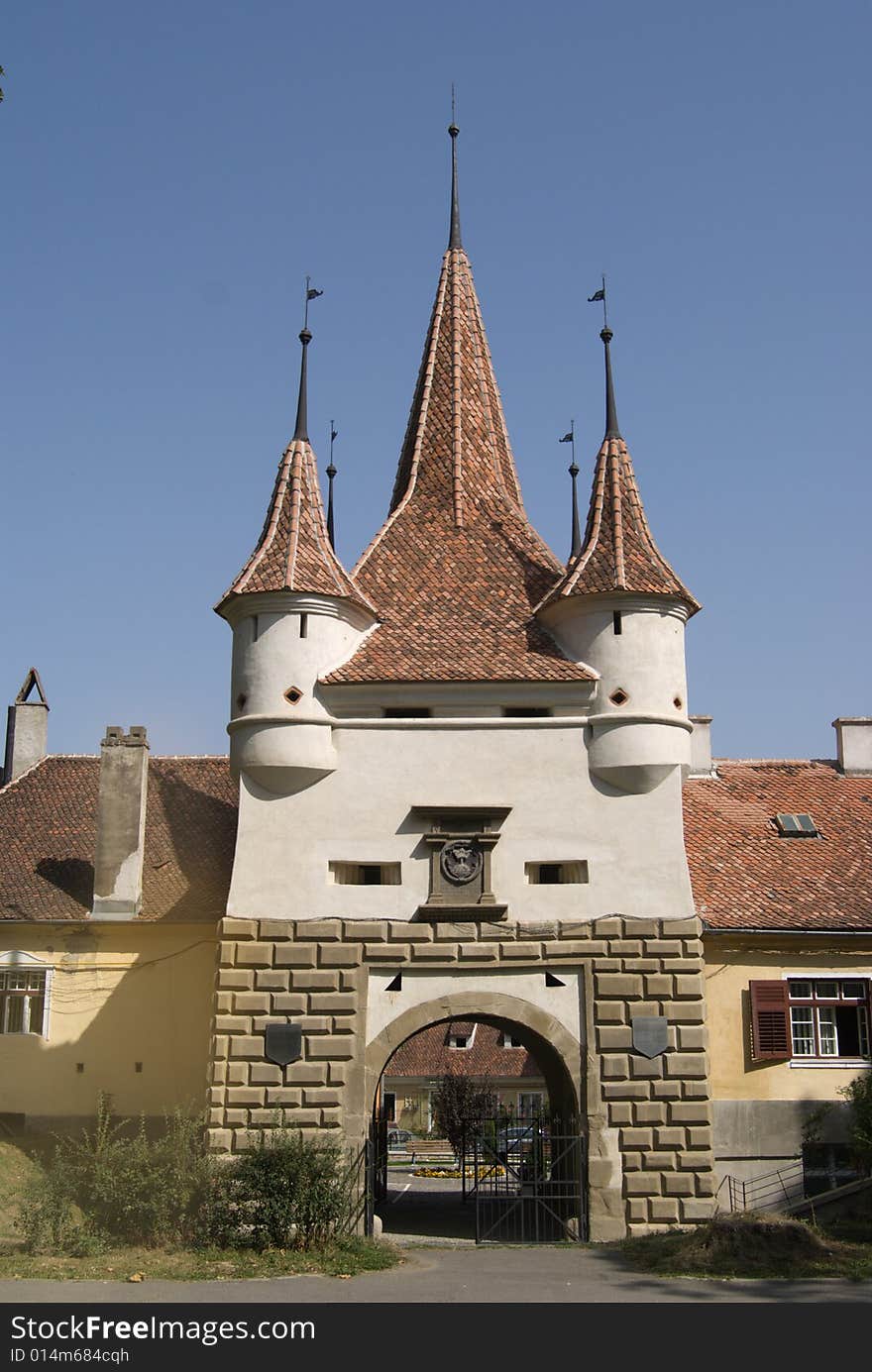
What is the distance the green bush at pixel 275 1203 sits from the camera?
17.6 meters

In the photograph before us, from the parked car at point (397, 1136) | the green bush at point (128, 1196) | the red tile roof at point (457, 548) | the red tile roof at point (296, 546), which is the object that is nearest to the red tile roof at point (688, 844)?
the red tile roof at point (457, 548)

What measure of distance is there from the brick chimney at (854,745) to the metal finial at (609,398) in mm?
8614

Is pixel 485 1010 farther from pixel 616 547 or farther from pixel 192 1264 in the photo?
pixel 616 547

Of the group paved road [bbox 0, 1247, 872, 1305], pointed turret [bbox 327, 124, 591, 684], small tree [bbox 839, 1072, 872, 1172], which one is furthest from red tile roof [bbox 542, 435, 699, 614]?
paved road [bbox 0, 1247, 872, 1305]

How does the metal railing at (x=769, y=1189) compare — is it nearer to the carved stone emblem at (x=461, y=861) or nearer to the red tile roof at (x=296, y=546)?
the carved stone emblem at (x=461, y=861)

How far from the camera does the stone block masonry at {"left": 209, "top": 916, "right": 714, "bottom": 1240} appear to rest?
19500 millimetres

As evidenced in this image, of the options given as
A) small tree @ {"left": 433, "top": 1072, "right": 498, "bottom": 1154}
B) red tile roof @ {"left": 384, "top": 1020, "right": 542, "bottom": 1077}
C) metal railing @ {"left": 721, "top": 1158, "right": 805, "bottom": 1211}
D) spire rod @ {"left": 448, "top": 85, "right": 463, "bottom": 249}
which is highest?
spire rod @ {"left": 448, "top": 85, "right": 463, "bottom": 249}

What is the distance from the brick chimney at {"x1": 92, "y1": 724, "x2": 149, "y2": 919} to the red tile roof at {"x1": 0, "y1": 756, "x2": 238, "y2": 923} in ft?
1.12

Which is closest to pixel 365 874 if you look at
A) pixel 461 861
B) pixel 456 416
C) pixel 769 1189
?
pixel 461 861

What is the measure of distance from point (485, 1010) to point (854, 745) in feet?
38.7

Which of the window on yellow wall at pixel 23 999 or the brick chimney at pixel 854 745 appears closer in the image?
the window on yellow wall at pixel 23 999

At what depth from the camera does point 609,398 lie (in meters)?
23.9

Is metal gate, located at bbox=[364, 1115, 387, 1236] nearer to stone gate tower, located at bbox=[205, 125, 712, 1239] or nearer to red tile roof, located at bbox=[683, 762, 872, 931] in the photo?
stone gate tower, located at bbox=[205, 125, 712, 1239]

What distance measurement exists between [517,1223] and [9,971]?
9.32 metres
